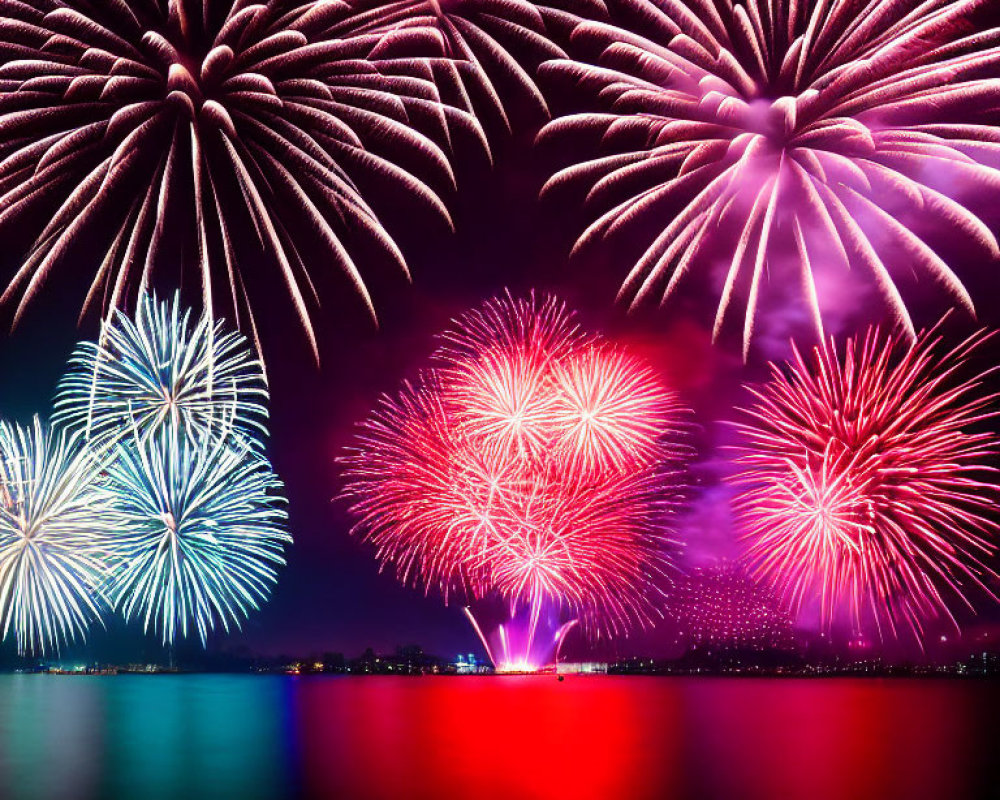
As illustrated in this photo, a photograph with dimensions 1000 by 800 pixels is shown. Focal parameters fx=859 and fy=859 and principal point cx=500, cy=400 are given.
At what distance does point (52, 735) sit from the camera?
4394 cm

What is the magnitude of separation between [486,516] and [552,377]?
23.0 ft

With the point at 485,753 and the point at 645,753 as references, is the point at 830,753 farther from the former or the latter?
the point at 485,753

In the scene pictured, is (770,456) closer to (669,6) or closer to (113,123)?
(669,6)

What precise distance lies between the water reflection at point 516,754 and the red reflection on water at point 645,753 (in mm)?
94

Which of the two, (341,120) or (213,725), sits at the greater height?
(341,120)

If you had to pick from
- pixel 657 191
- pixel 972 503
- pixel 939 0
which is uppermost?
pixel 939 0

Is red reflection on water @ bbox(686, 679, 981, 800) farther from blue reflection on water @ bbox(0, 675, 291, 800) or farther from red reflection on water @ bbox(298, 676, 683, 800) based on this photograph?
blue reflection on water @ bbox(0, 675, 291, 800)

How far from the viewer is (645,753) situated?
30.1m

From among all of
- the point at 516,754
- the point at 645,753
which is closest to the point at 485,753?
the point at 516,754

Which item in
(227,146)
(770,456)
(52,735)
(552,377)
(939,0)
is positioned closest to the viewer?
(939,0)

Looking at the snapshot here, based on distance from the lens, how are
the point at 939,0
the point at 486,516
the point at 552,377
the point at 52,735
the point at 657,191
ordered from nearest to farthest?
the point at 939,0, the point at 657,191, the point at 552,377, the point at 486,516, the point at 52,735

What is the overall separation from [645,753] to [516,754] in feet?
15.1

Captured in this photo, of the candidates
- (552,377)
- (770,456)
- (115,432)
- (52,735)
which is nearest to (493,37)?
(552,377)

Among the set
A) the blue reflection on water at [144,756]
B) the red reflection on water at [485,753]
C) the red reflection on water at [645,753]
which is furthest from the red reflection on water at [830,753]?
the blue reflection on water at [144,756]
